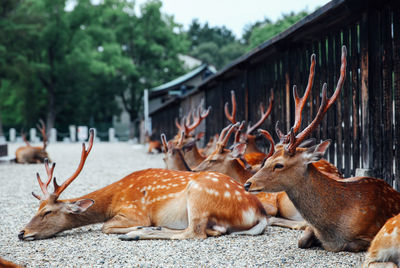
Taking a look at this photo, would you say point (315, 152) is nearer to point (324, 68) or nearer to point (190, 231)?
point (190, 231)

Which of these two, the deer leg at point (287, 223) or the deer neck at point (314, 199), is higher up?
the deer neck at point (314, 199)

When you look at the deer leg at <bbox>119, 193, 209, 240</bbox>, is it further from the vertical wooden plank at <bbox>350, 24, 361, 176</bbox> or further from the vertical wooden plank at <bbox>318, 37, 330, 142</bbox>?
the vertical wooden plank at <bbox>318, 37, 330, 142</bbox>

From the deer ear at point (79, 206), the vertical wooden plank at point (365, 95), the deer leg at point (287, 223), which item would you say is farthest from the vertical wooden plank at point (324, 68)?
the deer ear at point (79, 206)

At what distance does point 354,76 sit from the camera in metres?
4.75

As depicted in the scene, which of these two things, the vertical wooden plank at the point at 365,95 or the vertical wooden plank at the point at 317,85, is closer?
the vertical wooden plank at the point at 365,95

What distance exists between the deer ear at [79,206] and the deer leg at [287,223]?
5.40 ft

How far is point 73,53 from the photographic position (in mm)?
32531

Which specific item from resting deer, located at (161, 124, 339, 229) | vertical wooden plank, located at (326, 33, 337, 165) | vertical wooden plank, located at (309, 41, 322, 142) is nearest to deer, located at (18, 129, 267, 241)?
resting deer, located at (161, 124, 339, 229)

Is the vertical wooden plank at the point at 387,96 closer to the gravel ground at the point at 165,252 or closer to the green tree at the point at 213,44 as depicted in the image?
the gravel ground at the point at 165,252

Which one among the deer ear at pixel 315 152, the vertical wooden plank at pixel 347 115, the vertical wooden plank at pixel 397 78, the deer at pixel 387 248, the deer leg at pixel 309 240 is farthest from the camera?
the vertical wooden plank at pixel 347 115

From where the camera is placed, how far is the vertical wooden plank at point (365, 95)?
4.45 metres

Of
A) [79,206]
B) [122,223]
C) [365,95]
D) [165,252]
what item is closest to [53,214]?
[79,206]

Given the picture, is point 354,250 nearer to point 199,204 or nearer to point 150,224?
point 199,204

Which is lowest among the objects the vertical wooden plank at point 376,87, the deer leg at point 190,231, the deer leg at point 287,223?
the deer leg at point 287,223
